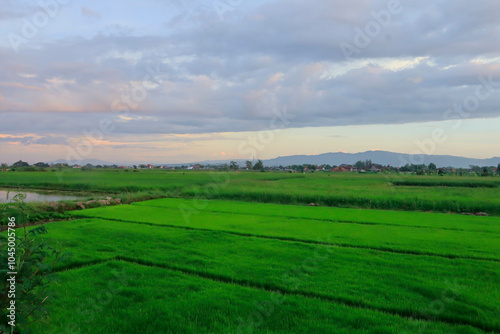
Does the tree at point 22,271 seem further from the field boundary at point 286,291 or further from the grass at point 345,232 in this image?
the grass at point 345,232

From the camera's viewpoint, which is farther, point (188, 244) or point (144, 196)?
point (144, 196)

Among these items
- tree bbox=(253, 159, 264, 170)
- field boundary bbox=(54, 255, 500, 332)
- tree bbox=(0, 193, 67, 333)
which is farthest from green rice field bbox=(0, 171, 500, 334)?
tree bbox=(253, 159, 264, 170)

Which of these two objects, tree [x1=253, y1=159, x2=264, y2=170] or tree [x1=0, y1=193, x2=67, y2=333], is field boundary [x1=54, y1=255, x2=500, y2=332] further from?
tree [x1=253, y1=159, x2=264, y2=170]

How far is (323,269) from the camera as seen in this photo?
8391 millimetres

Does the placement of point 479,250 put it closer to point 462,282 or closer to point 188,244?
point 462,282

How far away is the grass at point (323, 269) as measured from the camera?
20.4 feet

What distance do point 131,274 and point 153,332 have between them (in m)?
3.13

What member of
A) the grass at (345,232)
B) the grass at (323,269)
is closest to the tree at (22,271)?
the grass at (323,269)

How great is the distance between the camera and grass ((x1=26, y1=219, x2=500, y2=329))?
623 centimetres

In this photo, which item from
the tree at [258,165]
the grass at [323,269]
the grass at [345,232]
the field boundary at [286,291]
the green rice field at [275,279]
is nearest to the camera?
the green rice field at [275,279]

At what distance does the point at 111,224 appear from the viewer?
51.0ft

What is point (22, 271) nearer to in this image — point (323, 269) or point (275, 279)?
point (275, 279)

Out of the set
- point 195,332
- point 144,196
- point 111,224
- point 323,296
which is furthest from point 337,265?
point 144,196

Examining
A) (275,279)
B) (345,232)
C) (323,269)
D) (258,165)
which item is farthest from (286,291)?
(258,165)
